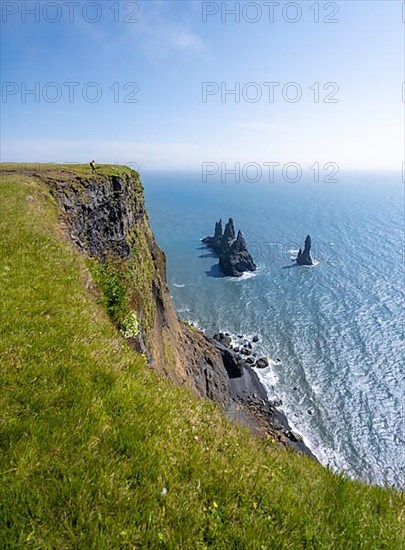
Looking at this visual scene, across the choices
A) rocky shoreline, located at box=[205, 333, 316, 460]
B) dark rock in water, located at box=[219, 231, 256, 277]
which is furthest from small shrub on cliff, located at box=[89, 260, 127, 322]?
dark rock in water, located at box=[219, 231, 256, 277]

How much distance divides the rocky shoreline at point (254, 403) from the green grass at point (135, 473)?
128ft

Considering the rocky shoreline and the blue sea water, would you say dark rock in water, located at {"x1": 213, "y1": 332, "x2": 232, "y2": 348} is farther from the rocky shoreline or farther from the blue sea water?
the blue sea water

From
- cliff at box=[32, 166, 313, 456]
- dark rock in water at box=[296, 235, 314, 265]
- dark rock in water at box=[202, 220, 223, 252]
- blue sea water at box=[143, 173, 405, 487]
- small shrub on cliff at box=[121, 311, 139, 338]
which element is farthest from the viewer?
dark rock in water at box=[202, 220, 223, 252]

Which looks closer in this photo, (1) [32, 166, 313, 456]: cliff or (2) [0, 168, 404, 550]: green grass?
(2) [0, 168, 404, 550]: green grass

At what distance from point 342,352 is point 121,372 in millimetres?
70164

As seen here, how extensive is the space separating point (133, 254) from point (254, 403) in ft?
105

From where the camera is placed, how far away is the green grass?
4.08 meters

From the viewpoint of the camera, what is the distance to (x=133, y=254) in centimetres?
3553

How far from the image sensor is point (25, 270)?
10.0m

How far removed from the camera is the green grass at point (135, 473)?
4082 millimetres

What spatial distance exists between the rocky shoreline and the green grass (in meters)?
39.0

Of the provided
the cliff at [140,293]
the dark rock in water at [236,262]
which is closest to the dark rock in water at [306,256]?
the dark rock in water at [236,262]

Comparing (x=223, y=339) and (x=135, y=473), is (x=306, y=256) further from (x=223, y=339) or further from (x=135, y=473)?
(x=135, y=473)

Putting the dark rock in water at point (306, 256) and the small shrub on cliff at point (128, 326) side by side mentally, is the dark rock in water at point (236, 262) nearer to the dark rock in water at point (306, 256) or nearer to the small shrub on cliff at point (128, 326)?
the dark rock in water at point (306, 256)
